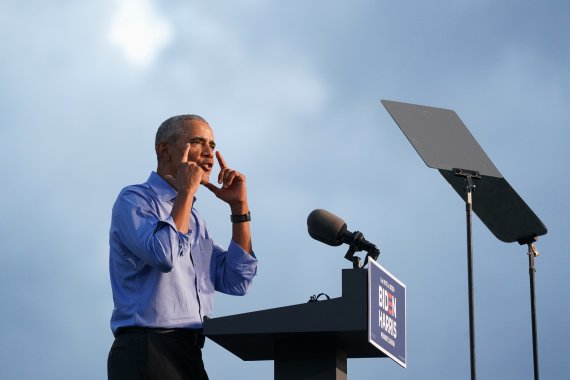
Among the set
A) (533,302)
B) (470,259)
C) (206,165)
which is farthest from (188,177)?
(533,302)

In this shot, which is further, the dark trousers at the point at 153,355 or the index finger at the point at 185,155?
the index finger at the point at 185,155

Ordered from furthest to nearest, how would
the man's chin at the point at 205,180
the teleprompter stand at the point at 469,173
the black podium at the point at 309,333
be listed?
1. the teleprompter stand at the point at 469,173
2. the man's chin at the point at 205,180
3. the black podium at the point at 309,333

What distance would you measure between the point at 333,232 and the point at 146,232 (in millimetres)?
645

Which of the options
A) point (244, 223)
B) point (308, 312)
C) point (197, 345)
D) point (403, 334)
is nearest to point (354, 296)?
point (308, 312)

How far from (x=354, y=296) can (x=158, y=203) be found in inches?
38.2

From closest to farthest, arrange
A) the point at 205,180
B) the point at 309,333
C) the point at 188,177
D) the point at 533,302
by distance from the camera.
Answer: the point at 309,333
the point at 188,177
the point at 205,180
the point at 533,302

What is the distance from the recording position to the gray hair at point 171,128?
411 centimetres

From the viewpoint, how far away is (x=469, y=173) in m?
4.52

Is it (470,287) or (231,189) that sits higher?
(231,189)

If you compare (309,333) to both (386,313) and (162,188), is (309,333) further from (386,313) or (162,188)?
(162,188)

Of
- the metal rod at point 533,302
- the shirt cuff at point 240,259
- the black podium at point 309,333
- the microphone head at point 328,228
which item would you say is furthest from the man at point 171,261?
the metal rod at point 533,302

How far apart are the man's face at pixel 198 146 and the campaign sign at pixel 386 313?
36.0 inches

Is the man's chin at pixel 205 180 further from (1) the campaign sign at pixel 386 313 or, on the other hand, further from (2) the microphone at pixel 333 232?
(1) the campaign sign at pixel 386 313

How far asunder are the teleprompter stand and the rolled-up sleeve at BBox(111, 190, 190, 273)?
4.30 feet
